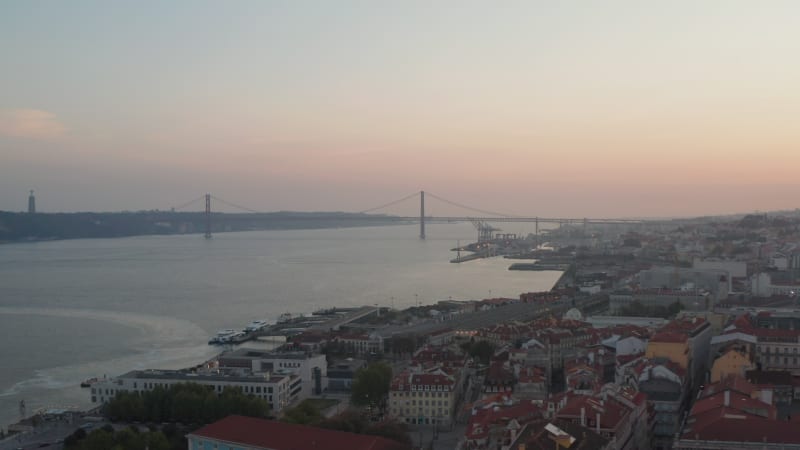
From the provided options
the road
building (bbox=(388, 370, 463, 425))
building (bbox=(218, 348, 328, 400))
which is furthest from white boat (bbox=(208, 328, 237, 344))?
building (bbox=(388, 370, 463, 425))

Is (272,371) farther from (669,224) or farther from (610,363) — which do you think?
(669,224)

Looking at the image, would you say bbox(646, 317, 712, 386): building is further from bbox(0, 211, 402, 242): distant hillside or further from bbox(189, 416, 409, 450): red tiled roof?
bbox(0, 211, 402, 242): distant hillside

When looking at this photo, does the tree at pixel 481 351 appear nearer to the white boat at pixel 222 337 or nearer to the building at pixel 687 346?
the building at pixel 687 346

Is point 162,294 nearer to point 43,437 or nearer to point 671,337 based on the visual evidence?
point 43,437

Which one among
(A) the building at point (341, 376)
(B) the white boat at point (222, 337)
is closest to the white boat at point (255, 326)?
(B) the white boat at point (222, 337)

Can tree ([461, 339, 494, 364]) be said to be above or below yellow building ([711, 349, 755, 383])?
below

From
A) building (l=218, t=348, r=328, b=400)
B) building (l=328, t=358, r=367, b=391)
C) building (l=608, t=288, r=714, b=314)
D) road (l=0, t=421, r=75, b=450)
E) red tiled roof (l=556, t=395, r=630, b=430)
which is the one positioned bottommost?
road (l=0, t=421, r=75, b=450)

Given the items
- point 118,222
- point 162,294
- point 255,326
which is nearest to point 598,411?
point 255,326
